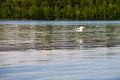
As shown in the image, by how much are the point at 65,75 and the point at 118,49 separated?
45.3 feet

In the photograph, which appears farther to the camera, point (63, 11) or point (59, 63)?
point (63, 11)

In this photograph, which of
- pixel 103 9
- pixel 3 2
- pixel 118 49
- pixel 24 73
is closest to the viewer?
pixel 24 73

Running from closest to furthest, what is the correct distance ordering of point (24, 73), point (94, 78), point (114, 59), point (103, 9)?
point (94, 78) < point (24, 73) < point (114, 59) < point (103, 9)

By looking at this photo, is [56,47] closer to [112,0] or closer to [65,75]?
[65,75]

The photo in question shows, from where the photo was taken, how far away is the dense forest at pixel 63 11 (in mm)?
155750

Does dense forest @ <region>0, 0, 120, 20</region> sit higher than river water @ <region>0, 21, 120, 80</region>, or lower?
lower

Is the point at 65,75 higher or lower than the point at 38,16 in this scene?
higher

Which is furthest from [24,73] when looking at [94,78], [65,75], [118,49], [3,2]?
[3,2]

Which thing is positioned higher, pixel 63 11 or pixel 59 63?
pixel 59 63

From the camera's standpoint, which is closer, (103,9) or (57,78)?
(57,78)

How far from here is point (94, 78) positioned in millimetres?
21531

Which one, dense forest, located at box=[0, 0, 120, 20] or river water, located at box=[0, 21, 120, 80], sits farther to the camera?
dense forest, located at box=[0, 0, 120, 20]

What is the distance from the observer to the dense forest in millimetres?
155750

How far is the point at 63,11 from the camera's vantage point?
156 m
